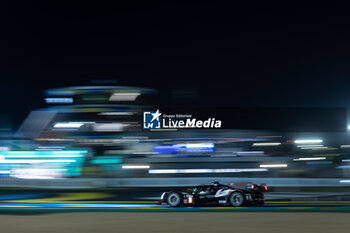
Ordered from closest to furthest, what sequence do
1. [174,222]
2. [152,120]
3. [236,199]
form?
[174,222]
[236,199]
[152,120]

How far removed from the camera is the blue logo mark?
134 feet

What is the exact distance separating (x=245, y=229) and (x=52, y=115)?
41.3 meters

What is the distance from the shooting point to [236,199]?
12.6 metres

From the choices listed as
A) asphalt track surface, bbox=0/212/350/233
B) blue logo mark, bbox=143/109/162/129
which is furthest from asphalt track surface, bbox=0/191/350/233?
blue logo mark, bbox=143/109/162/129

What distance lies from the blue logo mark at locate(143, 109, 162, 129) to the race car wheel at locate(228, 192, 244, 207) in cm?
2752

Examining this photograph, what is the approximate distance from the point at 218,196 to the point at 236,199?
1.97 ft

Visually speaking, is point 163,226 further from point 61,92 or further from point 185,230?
point 61,92

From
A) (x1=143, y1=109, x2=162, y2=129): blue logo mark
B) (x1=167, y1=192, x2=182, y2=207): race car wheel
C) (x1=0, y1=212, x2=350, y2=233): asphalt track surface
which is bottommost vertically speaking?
(x1=0, y1=212, x2=350, y2=233): asphalt track surface

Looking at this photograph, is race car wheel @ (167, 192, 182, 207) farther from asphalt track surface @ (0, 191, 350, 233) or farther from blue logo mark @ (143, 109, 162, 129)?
blue logo mark @ (143, 109, 162, 129)

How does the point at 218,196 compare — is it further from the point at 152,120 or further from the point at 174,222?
the point at 152,120

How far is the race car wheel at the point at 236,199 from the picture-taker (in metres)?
12.5

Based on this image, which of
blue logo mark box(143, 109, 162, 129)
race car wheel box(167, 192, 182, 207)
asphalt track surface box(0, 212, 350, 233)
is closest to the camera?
asphalt track surface box(0, 212, 350, 233)

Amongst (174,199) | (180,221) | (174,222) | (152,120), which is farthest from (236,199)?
(152,120)

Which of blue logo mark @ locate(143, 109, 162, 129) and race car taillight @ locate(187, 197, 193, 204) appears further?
blue logo mark @ locate(143, 109, 162, 129)
